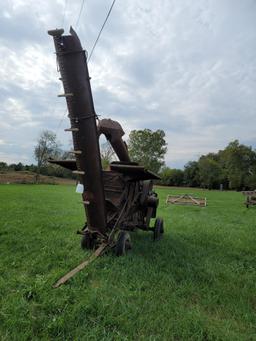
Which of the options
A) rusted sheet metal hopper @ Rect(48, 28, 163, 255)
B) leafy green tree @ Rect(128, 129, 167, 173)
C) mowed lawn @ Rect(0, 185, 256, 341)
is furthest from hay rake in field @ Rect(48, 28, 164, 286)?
leafy green tree @ Rect(128, 129, 167, 173)

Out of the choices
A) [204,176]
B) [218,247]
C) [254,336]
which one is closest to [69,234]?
[218,247]

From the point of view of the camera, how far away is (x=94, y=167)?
14.1 feet

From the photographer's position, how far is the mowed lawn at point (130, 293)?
8.20 feet

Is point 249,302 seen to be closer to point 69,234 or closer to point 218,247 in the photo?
point 218,247

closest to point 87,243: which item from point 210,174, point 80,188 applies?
point 80,188

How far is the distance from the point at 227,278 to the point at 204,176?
58.7m

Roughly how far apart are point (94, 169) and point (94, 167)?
0.12 feet

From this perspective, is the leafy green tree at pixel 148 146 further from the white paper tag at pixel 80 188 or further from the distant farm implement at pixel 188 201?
the white paper tag at pixel 80 188

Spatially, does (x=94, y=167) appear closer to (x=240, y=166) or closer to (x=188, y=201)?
(x=188, y=201)

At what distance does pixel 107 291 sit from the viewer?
3.24 meters

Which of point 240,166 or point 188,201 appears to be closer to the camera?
point 188,201

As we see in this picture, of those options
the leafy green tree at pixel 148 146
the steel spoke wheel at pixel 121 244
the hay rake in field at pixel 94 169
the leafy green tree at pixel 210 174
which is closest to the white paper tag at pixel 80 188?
the hay rake in field at pixel 94 169

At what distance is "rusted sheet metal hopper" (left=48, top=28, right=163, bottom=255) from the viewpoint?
13.0 ft

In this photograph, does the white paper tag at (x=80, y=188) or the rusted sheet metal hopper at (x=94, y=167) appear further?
the white paper tag at (x=80, y=188)
